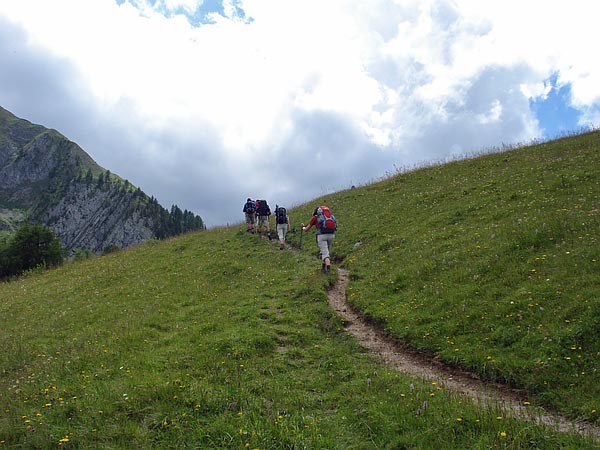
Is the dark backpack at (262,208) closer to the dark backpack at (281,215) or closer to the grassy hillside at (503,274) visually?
the dark backpack at (281,215)

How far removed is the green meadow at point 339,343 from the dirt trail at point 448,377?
20 cm

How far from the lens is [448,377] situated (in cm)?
830

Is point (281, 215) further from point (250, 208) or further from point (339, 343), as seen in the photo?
point (339, 343)

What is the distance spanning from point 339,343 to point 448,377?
338 centimetres

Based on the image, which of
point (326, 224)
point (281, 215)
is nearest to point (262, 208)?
point (281, 215)

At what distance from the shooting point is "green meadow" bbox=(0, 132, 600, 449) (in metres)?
6.43

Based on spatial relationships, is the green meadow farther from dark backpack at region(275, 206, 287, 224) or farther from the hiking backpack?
dark backpack at region(275, 206, 287, 224)

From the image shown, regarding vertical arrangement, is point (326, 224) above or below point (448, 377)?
above

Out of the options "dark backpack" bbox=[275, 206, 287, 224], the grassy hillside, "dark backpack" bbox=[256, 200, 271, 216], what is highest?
"dark backpack" bbox=[256, 200, 271, 216]

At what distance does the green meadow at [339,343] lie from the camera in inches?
253

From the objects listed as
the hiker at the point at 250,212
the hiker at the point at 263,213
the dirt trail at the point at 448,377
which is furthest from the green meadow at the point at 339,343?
the hiker at the point at 250,212

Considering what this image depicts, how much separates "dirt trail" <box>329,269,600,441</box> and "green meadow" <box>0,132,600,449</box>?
7.8 inches

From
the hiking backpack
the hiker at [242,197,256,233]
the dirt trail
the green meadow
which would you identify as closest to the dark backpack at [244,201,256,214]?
the hiker at [242,197,256,233]

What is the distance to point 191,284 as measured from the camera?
19.8m
